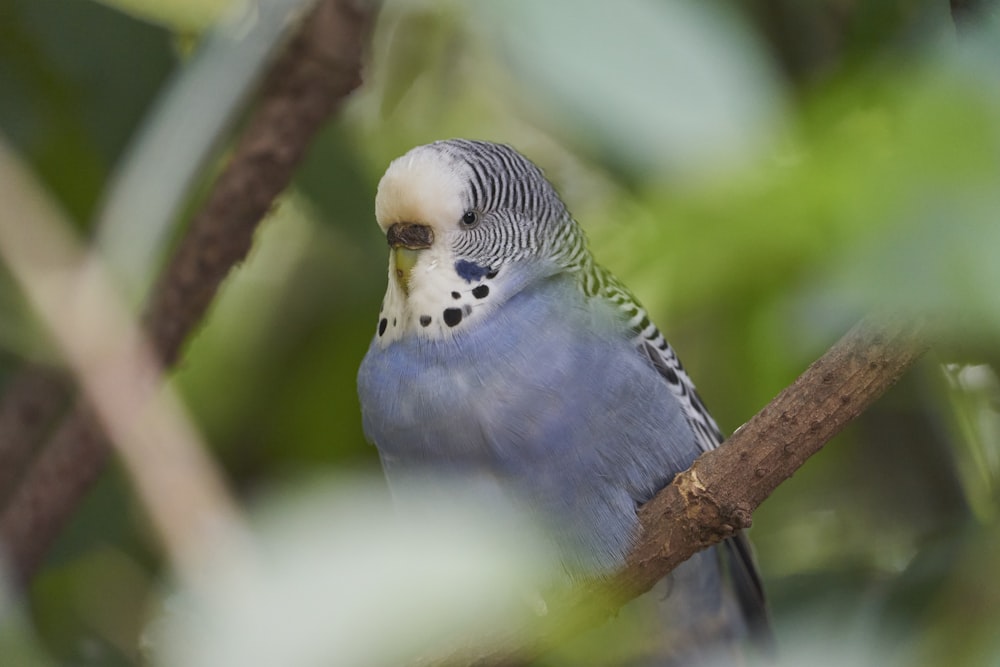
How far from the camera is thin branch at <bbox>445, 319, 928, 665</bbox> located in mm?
1262

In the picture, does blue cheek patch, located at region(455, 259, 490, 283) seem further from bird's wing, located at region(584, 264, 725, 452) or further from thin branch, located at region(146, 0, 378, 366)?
thin branch, located at region(146, 0, 378, 366)

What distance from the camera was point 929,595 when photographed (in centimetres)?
151

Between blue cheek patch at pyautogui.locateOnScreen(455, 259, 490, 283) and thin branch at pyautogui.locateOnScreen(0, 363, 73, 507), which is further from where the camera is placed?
thin branch at pyautogui.locateOnScreen(0, 363, 73, 507)

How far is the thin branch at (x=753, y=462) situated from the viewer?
1.26 meters

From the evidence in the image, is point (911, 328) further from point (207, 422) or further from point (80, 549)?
point (80, 549)

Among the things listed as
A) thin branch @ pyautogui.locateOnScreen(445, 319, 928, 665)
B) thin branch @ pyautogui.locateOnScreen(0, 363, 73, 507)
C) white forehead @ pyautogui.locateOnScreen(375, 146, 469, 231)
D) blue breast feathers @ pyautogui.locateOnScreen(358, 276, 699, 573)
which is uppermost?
thin branch @ pyautogui.locateOnScreen(0, 363, 73, 507)

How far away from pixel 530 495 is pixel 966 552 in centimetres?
61

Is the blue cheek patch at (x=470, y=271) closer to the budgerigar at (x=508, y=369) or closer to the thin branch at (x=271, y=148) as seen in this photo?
the budgerigar at (x=508, y=369)

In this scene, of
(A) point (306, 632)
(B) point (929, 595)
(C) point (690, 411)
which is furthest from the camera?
(C) point (690, 411)

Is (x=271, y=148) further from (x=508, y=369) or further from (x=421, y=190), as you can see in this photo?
(x=508, y=369)

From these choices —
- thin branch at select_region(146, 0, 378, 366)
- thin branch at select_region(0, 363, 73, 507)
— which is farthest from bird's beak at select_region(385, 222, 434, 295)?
thin branch at select_region(0, 363, 73, 507)

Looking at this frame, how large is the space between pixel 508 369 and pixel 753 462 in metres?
0.42

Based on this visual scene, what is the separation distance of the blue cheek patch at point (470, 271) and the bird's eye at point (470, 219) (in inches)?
2.2

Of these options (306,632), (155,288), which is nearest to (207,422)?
(155,288)
